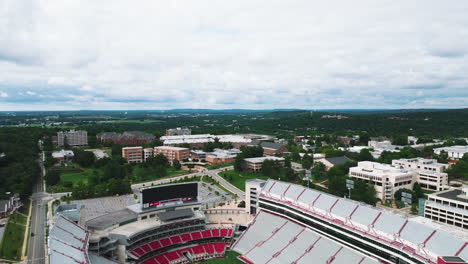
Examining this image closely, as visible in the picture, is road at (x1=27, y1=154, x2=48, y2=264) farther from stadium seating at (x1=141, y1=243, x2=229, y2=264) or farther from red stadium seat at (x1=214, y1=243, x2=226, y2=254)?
red stadium seat at (x1=214, y1=243, x2=226, y2=254)

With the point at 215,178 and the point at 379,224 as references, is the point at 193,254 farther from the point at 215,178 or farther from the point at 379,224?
the point at 215,178

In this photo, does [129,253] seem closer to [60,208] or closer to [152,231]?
[152,231]

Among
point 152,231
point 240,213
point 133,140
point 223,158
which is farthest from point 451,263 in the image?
point 133,140

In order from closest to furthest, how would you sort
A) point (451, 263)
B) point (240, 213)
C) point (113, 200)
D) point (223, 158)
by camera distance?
point (451, 263) < point (240, 213) < point (113, 200) < point (223, 158)

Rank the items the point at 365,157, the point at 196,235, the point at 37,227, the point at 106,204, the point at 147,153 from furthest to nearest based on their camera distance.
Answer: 1. the point at 147,153
2. the point at 365,157
3. the point at 106,204
4. the point at 37,227
5. the point at 196,235

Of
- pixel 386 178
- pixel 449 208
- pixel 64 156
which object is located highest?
pixel 64 156

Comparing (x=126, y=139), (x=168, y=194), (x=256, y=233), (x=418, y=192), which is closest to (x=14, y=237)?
(x=168, y=194)

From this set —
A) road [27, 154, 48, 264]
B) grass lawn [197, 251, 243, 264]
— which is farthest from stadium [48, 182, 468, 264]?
road [27, 154, 48, 264]
